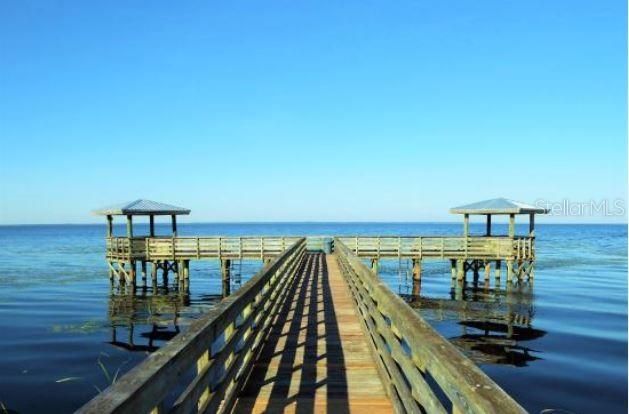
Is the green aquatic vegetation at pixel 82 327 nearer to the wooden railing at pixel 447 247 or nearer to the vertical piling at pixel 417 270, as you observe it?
the wooden railing at pixel 447 247

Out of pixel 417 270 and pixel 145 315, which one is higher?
pixel 417 270

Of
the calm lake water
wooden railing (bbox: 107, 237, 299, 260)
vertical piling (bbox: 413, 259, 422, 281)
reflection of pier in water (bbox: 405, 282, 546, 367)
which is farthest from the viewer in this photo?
vertical piling (bbox: 413, 259, 422, 281)

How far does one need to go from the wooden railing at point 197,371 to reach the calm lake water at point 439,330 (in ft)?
15.5

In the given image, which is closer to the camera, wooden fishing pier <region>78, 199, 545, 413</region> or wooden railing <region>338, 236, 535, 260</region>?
wooden fishing pier <region>78, 199, 545, 413</region>

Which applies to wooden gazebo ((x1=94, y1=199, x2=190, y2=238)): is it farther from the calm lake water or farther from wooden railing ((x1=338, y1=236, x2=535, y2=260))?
wooden railing ((x1=338, y1=236, x2=535, y2=260))

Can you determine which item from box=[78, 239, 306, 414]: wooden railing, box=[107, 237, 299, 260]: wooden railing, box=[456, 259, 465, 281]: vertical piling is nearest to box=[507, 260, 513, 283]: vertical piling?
box=[456, 259, 465, 281]: vertical piling

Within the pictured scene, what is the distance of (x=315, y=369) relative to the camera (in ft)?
19.0

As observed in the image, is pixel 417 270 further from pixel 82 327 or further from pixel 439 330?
pixel 82 327

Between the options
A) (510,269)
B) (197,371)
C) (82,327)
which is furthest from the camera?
(510,269)

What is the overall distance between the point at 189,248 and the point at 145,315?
23.3ft

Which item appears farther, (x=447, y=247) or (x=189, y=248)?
(x=189, y=248)

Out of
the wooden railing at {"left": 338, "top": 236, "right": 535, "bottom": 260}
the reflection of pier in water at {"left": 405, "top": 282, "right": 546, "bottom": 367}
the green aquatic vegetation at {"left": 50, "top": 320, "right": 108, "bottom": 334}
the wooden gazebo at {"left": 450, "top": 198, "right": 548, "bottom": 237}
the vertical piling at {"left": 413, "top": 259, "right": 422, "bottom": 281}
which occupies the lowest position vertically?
the reflection of pier in water at {"left": 405, "top": 282, "right": 546, "bottom": 367}

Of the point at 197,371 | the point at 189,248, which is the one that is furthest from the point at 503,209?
the point at 197,371

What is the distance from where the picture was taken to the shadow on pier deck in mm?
2199
